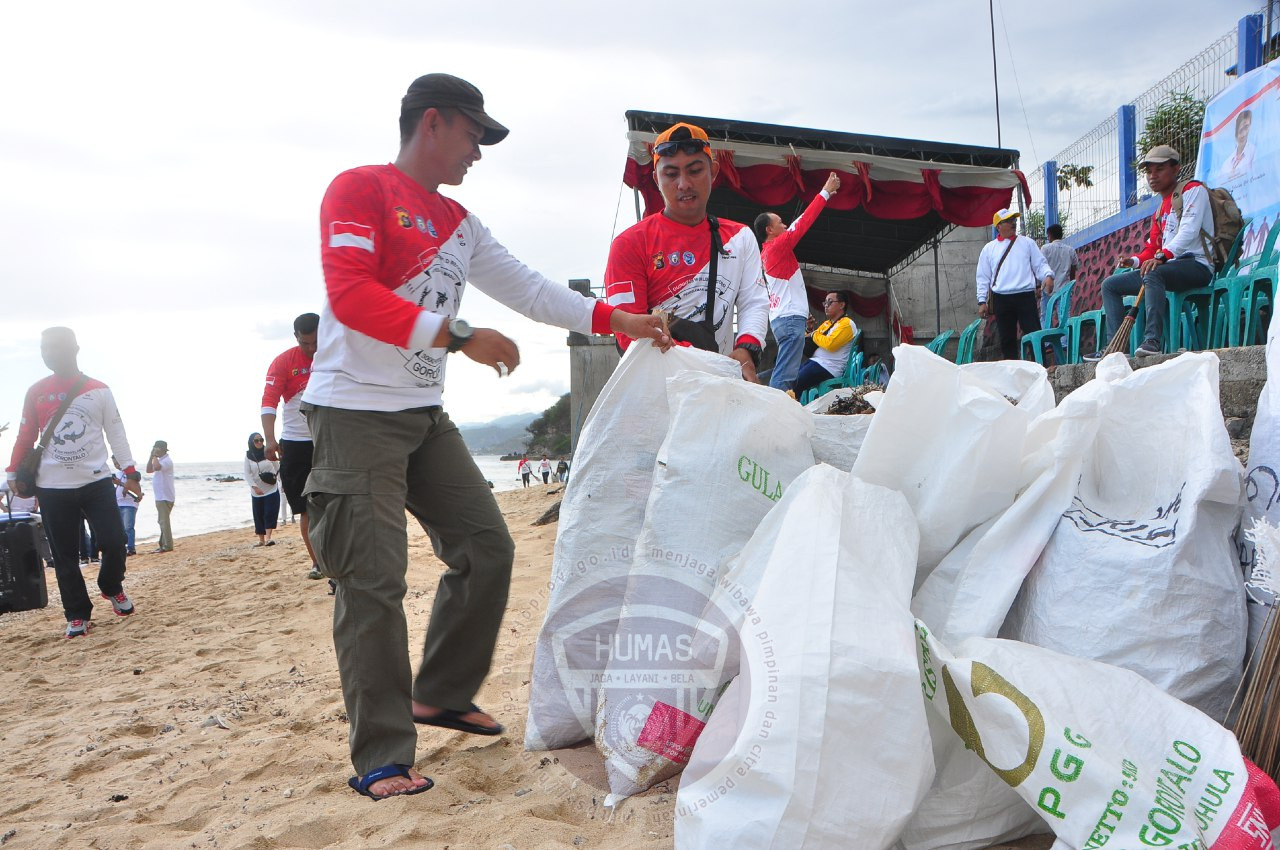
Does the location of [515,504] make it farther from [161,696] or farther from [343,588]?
[343,588]

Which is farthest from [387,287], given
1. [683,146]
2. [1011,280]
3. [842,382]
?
[842,382]

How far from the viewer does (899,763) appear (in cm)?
111

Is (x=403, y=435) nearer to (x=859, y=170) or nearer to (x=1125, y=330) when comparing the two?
(x=1125, y=330)

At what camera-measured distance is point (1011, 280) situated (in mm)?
6020

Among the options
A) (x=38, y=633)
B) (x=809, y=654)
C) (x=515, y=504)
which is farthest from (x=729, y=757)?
(x=515, y=504)

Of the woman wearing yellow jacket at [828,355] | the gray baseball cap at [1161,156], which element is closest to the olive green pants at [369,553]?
the gray baseball cap at [1161,156]

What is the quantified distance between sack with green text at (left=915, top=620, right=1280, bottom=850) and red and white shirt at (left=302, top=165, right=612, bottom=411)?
117cm

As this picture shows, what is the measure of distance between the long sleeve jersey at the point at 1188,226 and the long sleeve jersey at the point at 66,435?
5467mm

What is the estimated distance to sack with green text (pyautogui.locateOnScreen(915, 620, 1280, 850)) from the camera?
1014mm

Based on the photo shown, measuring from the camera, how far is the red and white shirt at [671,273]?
2455 mm

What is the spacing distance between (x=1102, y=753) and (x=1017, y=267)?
5.61 m

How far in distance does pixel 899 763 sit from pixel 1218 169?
7197 millimetres

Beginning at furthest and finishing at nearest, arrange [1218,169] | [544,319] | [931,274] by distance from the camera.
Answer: [931,274] → [1218,169] → [544,319]

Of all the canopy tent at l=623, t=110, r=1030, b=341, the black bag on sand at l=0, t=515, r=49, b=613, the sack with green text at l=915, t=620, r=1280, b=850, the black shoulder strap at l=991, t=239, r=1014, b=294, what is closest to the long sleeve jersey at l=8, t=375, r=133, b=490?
the black bag on sand at l=0, t=515, r=49, b=613
